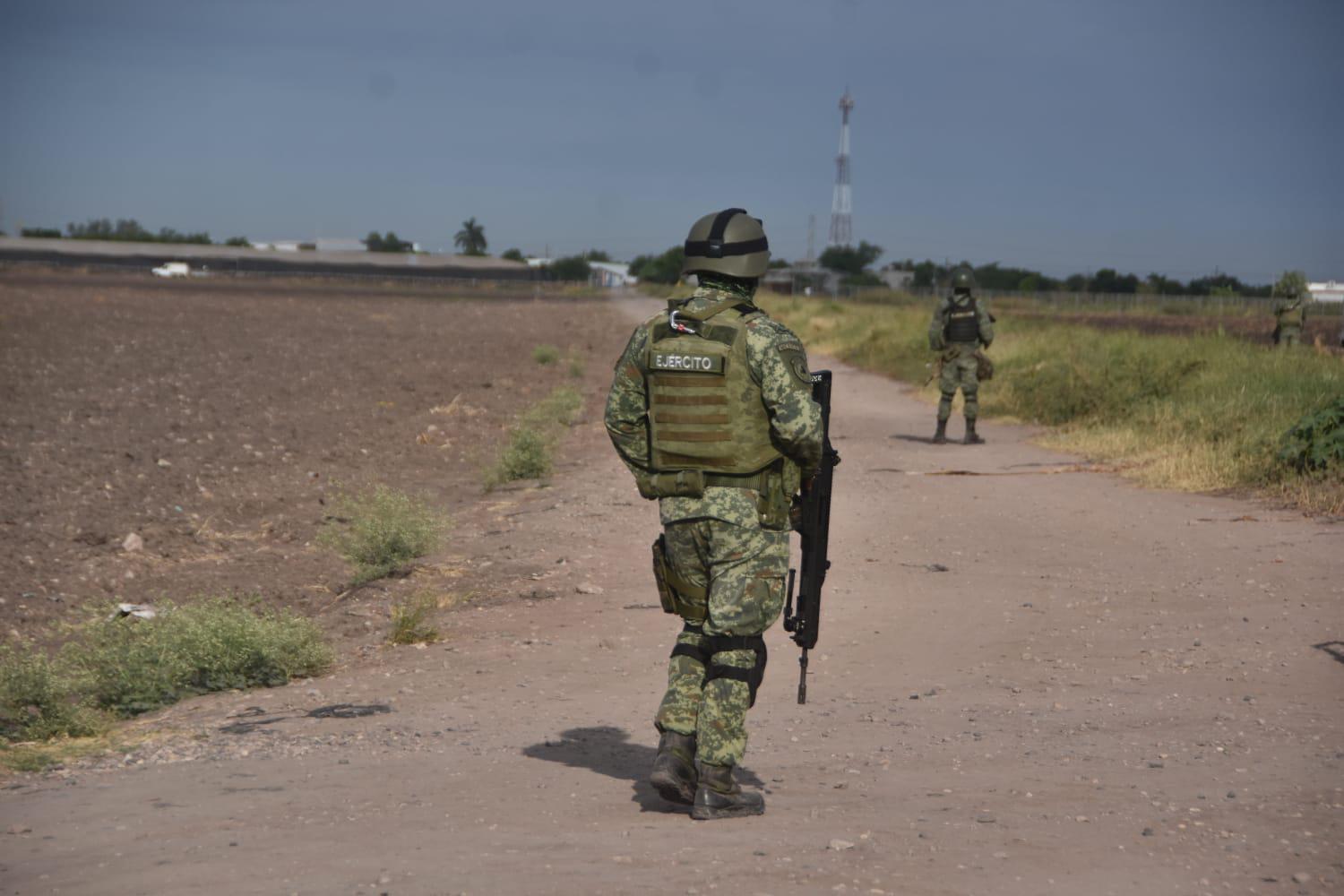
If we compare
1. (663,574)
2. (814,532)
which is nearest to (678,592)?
(663,574)

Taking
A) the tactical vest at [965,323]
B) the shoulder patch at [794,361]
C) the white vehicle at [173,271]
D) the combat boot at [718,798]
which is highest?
the shoulder patch at [794,361]

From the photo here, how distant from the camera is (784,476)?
493 centimetres

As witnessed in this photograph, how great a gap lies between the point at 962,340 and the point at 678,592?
12258 millimetres

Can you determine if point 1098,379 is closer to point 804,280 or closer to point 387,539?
point 387,539

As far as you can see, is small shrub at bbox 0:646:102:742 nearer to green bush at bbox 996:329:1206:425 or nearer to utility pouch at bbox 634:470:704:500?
utility pouch at bbox 634:470:704:500

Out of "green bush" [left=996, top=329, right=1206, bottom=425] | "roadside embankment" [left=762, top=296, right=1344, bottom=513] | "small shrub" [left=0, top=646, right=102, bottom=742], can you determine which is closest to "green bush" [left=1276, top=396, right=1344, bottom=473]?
"roadside embankment" [left=762, top=296, right=1344, bottom=513]

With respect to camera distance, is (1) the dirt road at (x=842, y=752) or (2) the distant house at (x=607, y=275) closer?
(1) the dirt road at (x=842, y=752)

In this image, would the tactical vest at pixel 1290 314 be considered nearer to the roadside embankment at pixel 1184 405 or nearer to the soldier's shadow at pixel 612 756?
the roadside embankment at pixel 1184 405

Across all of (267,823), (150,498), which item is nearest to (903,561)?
(267,823)

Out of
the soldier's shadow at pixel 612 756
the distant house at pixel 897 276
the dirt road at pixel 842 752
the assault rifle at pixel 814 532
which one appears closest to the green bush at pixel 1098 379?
the dirt road at pixel 842 752

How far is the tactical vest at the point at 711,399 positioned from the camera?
4.78 metres

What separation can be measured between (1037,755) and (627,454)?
84.3 inches

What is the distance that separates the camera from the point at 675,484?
191 inches

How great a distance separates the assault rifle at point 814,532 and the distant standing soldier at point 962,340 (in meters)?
11.5
